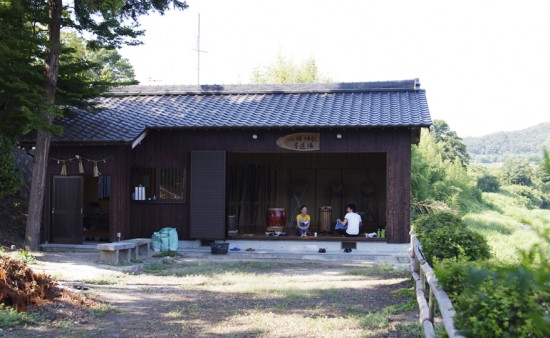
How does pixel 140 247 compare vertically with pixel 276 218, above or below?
below

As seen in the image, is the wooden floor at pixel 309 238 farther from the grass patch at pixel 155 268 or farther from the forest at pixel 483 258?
the grass patch at pixel 155 268

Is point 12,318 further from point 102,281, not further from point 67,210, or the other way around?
point 67,210

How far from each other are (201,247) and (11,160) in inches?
176

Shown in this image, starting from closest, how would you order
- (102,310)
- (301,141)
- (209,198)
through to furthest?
(102,310), (301,141), (209,198)

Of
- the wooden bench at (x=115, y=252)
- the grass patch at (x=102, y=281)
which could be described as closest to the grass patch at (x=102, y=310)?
the grass patch at (x=102, y=281)

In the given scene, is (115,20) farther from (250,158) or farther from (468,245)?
(468,245)

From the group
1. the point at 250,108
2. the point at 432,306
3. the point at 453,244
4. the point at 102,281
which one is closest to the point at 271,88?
the point at 250,108

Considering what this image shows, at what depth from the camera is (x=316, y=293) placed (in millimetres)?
8555

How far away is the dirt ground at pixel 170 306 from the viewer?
6145 mm

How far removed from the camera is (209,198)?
13.8 metres

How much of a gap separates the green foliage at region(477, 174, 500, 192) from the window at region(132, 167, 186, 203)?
3470cm

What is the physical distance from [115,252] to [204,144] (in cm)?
374

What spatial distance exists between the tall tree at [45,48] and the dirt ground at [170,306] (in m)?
1.98

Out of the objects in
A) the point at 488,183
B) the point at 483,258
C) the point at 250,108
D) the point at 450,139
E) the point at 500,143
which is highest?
the point at 500,143
